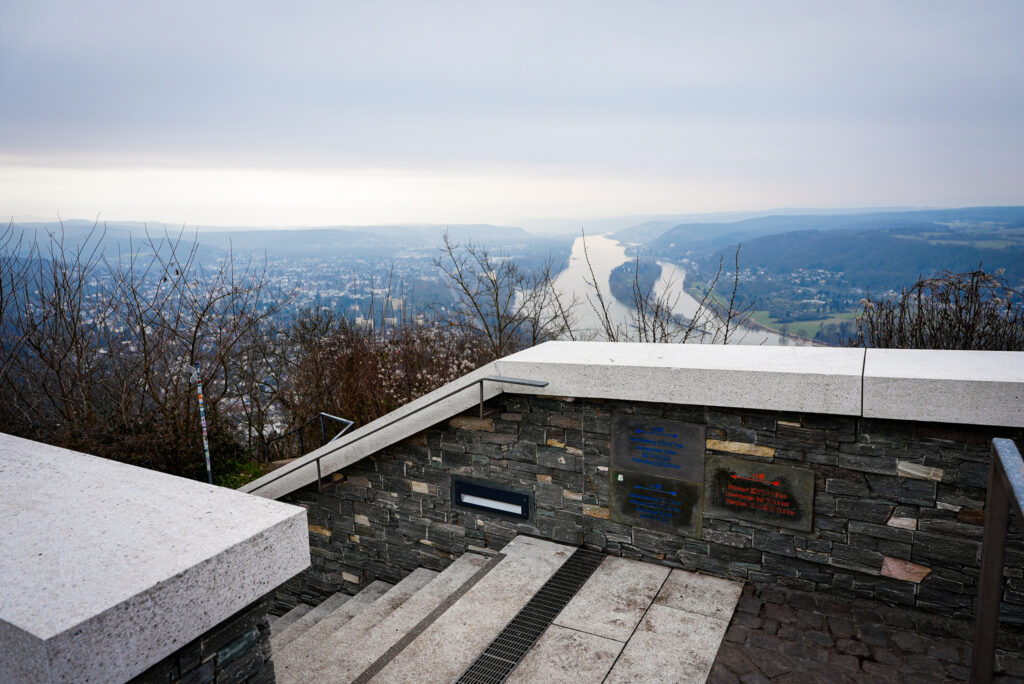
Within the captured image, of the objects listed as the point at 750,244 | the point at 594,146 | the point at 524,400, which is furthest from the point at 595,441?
the point at 750,244

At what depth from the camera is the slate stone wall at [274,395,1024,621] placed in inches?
146

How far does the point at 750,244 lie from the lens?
2573 centimetres

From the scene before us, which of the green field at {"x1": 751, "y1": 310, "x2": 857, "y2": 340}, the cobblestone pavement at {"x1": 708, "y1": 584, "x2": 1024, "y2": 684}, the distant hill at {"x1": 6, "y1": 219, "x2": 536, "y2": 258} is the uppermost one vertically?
the distant hill at {"x1": 6, "y1": 219, "x2": 536, "y2": 258}

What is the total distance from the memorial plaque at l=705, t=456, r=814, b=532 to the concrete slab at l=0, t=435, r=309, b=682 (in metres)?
3.05

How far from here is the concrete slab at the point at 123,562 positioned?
1616mm

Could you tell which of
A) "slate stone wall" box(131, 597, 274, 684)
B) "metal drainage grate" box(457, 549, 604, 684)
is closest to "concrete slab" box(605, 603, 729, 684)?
"metal drainage grate" box(457, 549, 604, 684)

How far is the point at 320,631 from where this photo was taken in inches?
199

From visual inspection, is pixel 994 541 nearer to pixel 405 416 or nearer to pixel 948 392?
pixel 948 392

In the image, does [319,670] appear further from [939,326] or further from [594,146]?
[594,146]

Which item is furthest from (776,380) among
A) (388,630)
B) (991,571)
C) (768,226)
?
(768,226)

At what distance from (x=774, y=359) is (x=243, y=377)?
9495 mm

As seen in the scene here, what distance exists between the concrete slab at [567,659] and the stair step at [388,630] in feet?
2.96

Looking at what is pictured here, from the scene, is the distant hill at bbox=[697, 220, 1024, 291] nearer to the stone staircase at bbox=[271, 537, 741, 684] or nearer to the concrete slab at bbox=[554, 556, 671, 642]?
the concrete slab at bbox=[554, 556, 671, 642]

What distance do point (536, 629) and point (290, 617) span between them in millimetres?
3885
